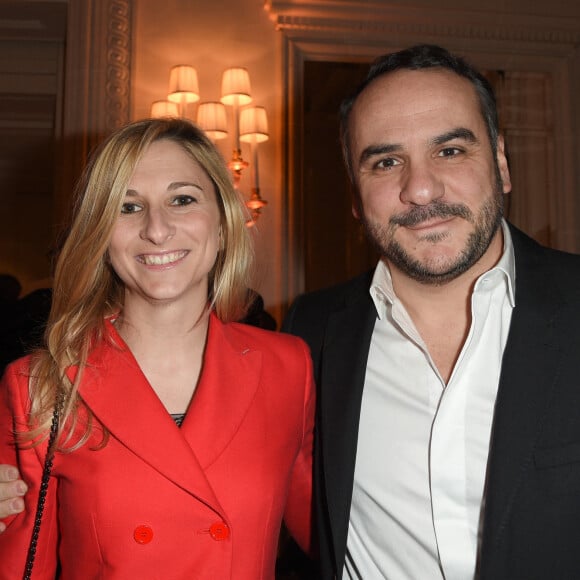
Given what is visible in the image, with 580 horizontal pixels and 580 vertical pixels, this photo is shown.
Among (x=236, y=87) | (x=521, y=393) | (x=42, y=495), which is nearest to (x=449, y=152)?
(x=521, y=393)

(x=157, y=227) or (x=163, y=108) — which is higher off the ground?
(x=163, y=108)

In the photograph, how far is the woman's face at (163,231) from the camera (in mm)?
1599

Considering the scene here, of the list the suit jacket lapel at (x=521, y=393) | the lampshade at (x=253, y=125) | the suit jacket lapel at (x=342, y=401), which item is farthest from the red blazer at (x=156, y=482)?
the lampshade at (x=253, y=125)

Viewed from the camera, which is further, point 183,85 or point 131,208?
point 183,85

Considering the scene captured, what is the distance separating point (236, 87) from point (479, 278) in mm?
2561

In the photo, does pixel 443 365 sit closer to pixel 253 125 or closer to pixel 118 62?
pixel 253 125

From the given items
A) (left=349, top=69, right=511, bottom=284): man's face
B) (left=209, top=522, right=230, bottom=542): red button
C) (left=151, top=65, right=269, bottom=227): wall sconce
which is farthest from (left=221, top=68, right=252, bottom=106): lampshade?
(left=209, top=522, right=230, bottom=542): red button

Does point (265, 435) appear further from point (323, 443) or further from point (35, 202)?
point (35, 202)

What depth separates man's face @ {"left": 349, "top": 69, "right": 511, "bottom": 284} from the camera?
5.53ft

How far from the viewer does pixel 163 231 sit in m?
1.57

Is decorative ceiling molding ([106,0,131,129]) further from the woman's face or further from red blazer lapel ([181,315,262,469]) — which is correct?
red blazer lapel ([181,315,262,469])

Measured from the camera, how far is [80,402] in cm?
149

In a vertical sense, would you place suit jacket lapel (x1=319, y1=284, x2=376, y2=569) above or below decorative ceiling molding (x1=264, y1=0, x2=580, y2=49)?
below

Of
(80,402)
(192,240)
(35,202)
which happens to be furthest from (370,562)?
(35,202)
